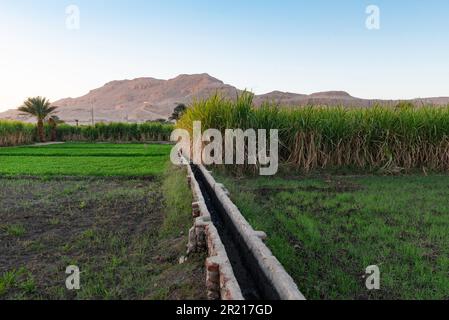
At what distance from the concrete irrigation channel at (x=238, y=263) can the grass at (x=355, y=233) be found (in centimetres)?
39

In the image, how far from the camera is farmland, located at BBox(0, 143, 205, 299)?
3727mm

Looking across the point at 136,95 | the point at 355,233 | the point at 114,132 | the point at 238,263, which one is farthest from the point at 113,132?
the point at 136,95

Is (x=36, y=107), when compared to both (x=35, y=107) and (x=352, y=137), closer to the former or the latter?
(x=35, y=107)

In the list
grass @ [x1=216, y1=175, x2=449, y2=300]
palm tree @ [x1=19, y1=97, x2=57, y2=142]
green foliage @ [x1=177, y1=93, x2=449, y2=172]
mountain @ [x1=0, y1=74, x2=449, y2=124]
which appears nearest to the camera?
grass @ [x1=216, y1=175, x2=449, y2=300]

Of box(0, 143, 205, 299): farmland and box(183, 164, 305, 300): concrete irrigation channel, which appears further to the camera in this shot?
box(0, 143, 205, 299): farmland

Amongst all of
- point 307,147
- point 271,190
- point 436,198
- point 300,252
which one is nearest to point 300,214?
point 300,252

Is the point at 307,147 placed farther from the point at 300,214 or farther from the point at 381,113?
the point at 300,214

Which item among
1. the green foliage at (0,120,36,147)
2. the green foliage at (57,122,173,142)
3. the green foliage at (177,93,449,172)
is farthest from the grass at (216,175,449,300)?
the green foliage at (57,122,173,142)

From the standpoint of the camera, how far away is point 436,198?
7.46 meters

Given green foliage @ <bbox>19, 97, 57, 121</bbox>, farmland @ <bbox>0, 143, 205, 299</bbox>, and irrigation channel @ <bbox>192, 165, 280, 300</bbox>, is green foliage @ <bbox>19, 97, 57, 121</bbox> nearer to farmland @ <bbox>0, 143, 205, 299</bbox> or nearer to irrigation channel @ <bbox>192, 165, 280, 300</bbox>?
farmland @ <bbox>0, 143, 205, 299</bbox>

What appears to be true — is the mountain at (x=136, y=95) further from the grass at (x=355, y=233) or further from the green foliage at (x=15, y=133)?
the grass at (x=355, y=233)

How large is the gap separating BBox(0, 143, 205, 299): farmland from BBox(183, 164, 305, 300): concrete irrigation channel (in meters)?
0.26

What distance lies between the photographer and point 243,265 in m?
3.84
